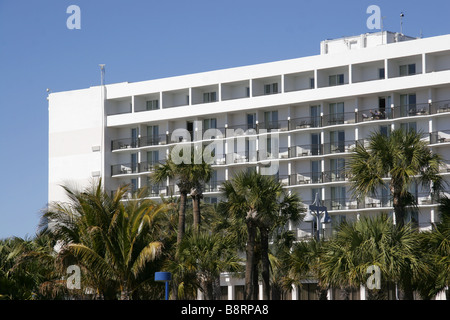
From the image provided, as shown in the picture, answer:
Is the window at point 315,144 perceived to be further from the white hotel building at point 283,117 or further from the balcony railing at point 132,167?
the balcony railing at point 132,167

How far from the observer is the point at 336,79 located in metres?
82.9

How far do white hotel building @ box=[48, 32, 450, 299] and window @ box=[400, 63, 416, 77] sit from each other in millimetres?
87

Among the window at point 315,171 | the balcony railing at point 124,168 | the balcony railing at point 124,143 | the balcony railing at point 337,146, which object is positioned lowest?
the window at point 315,171

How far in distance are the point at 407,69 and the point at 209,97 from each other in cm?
2055

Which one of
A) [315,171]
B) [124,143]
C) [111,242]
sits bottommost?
[111,242]

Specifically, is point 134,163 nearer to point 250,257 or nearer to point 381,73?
point 381,73

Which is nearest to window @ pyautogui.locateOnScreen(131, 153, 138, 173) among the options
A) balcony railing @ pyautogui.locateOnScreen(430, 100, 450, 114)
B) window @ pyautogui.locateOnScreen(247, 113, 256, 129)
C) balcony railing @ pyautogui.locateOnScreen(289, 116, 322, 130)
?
window @ pyautogui.locateOnScreen(247, 113, 256, 129)

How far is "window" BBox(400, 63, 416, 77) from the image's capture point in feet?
258

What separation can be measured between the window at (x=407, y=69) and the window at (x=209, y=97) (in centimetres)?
1926

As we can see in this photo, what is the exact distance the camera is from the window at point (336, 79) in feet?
271

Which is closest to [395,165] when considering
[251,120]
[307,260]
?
[307,260]

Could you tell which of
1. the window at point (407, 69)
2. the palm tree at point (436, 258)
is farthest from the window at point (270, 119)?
the palm tree at point (436, 258)

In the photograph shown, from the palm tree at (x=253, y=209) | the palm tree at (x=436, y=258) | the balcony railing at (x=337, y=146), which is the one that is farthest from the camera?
the balcony railing at (x=337, y=146)

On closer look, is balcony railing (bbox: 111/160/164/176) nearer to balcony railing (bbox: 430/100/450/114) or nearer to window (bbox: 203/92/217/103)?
window (bbox: 203/92/217/103)
